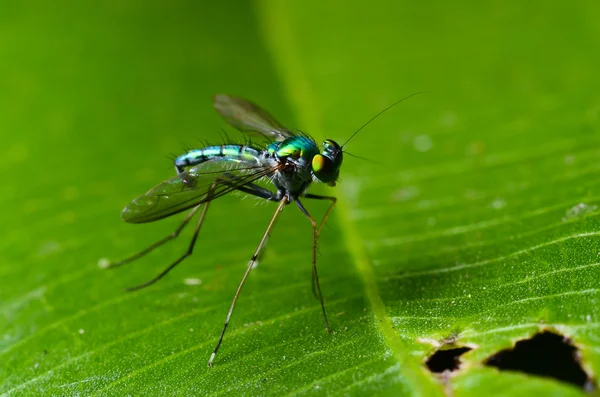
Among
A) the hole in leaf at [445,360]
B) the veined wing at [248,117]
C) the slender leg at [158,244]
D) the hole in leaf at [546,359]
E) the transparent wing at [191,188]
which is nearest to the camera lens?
the hole in leaf at [546,359]

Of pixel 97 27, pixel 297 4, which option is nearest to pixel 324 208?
pixel 297 4

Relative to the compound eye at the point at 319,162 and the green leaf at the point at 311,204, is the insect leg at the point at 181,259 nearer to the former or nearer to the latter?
the green leaf at the point at 311,204

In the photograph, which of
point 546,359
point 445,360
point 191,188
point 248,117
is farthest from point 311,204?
point 546,359

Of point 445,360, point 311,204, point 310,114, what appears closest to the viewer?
point 445,360

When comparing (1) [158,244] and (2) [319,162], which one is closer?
(2) [319,162]

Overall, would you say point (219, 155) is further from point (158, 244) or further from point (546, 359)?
point (546, 359)

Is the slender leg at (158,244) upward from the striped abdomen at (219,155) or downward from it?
downward

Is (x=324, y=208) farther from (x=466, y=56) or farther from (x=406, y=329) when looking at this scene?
(x=466, y=56)

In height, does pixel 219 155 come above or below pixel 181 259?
above

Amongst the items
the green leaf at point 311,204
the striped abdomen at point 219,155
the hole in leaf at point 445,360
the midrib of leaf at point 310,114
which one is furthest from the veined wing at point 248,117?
the hole in leaf at point 445,360
